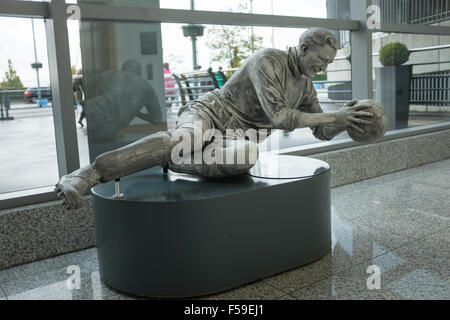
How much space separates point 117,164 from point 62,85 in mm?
911

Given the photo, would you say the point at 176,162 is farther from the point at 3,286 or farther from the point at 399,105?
the point at 399,105

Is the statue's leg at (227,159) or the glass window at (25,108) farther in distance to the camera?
the glass window at (25,108)

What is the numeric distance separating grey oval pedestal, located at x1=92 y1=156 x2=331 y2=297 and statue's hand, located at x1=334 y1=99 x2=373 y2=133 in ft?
1.09

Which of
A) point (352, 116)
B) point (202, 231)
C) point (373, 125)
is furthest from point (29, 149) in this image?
point (373, 125)

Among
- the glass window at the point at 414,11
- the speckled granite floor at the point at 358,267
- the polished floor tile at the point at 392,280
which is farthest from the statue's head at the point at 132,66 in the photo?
the glass window at the point at 414,11

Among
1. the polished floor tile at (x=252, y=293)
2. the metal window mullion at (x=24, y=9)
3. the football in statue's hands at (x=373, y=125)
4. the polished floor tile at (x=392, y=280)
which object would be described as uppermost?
the metal window mullion at (x=24, y=9)

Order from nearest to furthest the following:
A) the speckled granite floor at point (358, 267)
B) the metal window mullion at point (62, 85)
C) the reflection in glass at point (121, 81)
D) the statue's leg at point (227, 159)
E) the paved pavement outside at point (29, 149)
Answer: the speckled granite floor at point (358, 267)
the statue's leg at point (227, 159)
the metal window mullion at point (62, 85)
the paved pavement outside at point (29, 149)
the reflection in glass at point (121, 81)

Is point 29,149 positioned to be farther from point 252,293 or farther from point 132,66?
point 252,293

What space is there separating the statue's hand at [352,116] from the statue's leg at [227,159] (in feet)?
1.68

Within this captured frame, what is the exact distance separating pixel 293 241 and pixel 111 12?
1.78m

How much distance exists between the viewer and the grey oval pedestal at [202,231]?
198 centimetres

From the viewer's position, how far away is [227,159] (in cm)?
219

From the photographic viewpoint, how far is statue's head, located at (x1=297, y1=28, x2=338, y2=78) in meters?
2.40

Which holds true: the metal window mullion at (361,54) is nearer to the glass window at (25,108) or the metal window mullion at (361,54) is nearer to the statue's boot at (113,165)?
the statue's boot at (113,165)
